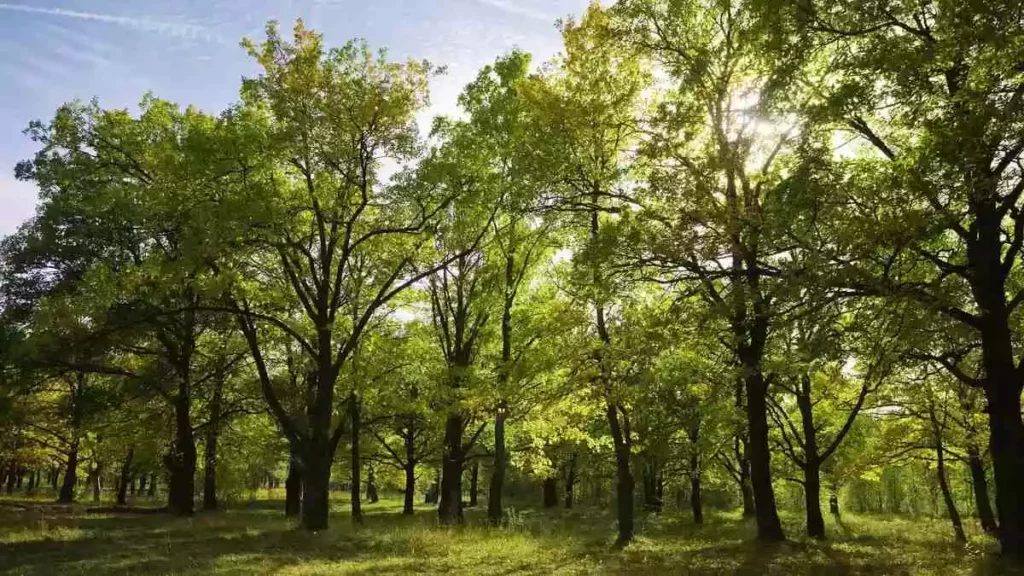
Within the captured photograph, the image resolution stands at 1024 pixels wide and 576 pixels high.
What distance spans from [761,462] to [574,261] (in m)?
6.55

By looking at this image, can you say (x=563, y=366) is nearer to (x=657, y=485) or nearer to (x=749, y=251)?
(x=749, y=251)

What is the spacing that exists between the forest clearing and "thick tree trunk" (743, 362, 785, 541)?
90mm

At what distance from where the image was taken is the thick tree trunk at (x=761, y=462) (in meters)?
14.5

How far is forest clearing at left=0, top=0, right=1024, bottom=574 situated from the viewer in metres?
9.52

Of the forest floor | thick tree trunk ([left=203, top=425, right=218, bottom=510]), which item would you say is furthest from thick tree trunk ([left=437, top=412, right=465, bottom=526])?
thick tree trunk ([left=203, top=425, right=218, bottom=510])

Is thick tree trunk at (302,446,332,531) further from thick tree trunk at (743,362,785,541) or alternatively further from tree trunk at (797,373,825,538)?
tree trunk at (797,373,825,538)

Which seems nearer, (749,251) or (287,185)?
(749,251)

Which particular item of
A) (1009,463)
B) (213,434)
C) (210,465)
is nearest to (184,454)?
(213,434)

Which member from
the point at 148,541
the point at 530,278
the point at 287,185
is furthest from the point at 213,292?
the point at 530,278

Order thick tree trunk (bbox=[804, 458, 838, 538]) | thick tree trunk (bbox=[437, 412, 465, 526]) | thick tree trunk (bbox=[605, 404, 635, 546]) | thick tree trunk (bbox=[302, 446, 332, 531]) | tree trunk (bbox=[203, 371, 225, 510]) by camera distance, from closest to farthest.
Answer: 1. thick tree trunk (bbox=[605, 404, 635, 546])
2. thick tree trunk (bbox=[302, 446, 332, 531])
3. thick tree trunk (bbox=[804, 458, 838, 538])
4. thick tree trunk (bbox=[437, 412, 465, 526])
5. tree trunk (bbox=[203, 371, 225, 510])

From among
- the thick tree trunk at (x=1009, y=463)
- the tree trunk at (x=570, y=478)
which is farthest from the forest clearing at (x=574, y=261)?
the tree trunk at (x=570, y=478)

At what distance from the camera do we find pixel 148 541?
16.1 m

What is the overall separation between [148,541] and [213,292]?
265 inches

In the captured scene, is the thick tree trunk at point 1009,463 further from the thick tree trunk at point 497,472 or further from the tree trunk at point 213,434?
the tree trunk at point 213,434
